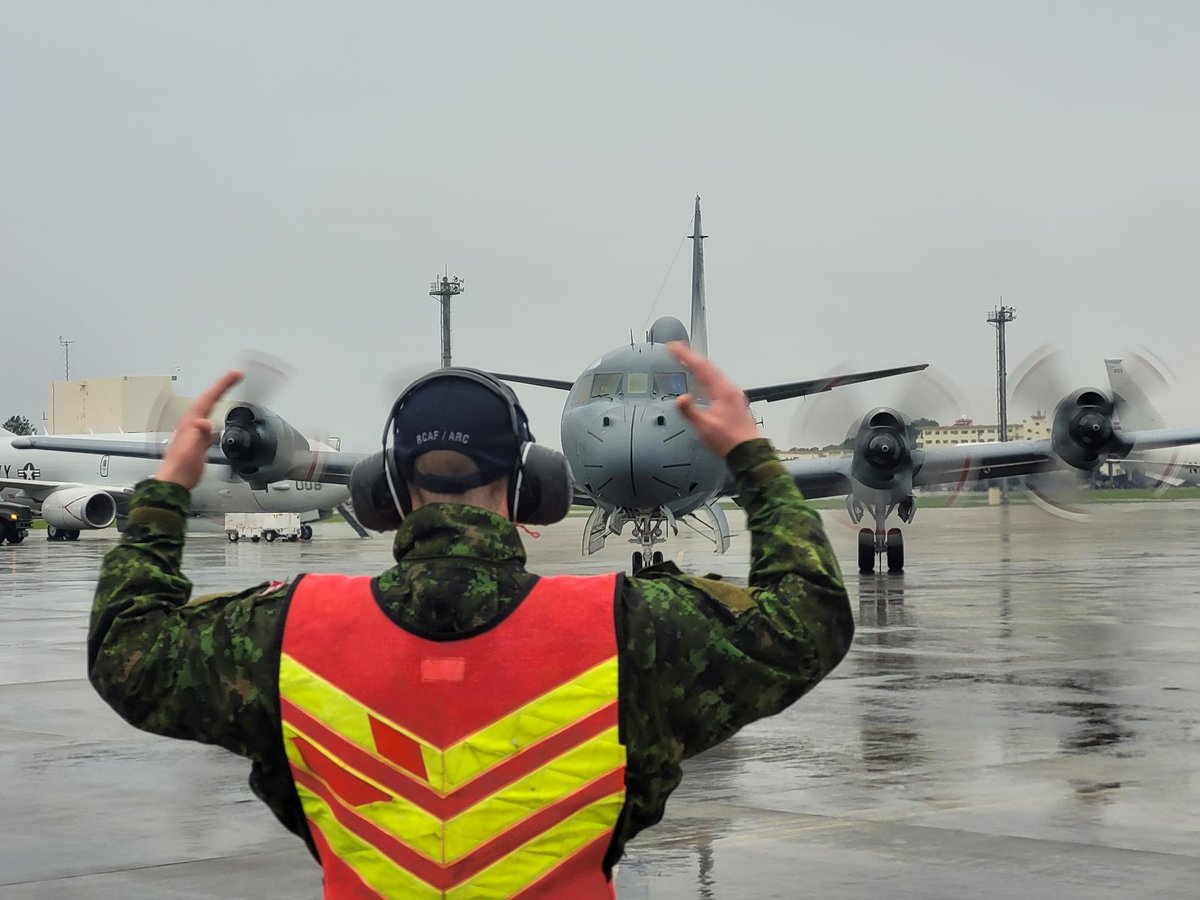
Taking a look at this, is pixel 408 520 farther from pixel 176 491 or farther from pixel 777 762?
pixel 777 762

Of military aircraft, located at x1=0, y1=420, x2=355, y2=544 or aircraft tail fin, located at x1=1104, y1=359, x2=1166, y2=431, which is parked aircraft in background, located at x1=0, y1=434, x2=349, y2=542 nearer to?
military aircraft, located at x1=0, y1=420, x2=355, y2=544

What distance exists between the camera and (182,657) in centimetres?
268

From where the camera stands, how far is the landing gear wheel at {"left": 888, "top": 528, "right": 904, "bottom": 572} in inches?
1052

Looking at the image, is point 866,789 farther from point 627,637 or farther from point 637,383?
point 637,383

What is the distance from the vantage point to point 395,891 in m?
2.58

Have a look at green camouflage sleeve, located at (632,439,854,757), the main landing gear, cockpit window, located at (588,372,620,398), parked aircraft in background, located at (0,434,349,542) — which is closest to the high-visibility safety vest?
green camouflage sleeve, located at (632,439,854,757)

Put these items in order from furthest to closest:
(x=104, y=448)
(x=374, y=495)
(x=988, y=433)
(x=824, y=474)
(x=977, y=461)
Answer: (x=988, y=433) → (x=104, y=448) → (x=824, y=474) → (x=977, y=461) → (x=374, y=495)

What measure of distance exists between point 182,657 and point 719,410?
3.36 ft

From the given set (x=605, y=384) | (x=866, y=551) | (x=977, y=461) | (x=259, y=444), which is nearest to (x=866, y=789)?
(x=605, y=384)

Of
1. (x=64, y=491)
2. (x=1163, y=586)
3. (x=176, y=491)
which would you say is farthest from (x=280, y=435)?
(x=64, y=491)

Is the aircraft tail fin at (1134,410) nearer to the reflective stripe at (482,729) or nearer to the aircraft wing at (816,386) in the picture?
the aircraft wing at (816,386)

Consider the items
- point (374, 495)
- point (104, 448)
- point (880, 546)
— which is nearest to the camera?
point (374, 495)

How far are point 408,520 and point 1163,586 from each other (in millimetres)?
22666

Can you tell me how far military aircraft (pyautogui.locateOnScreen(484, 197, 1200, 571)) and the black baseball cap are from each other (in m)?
15.5
